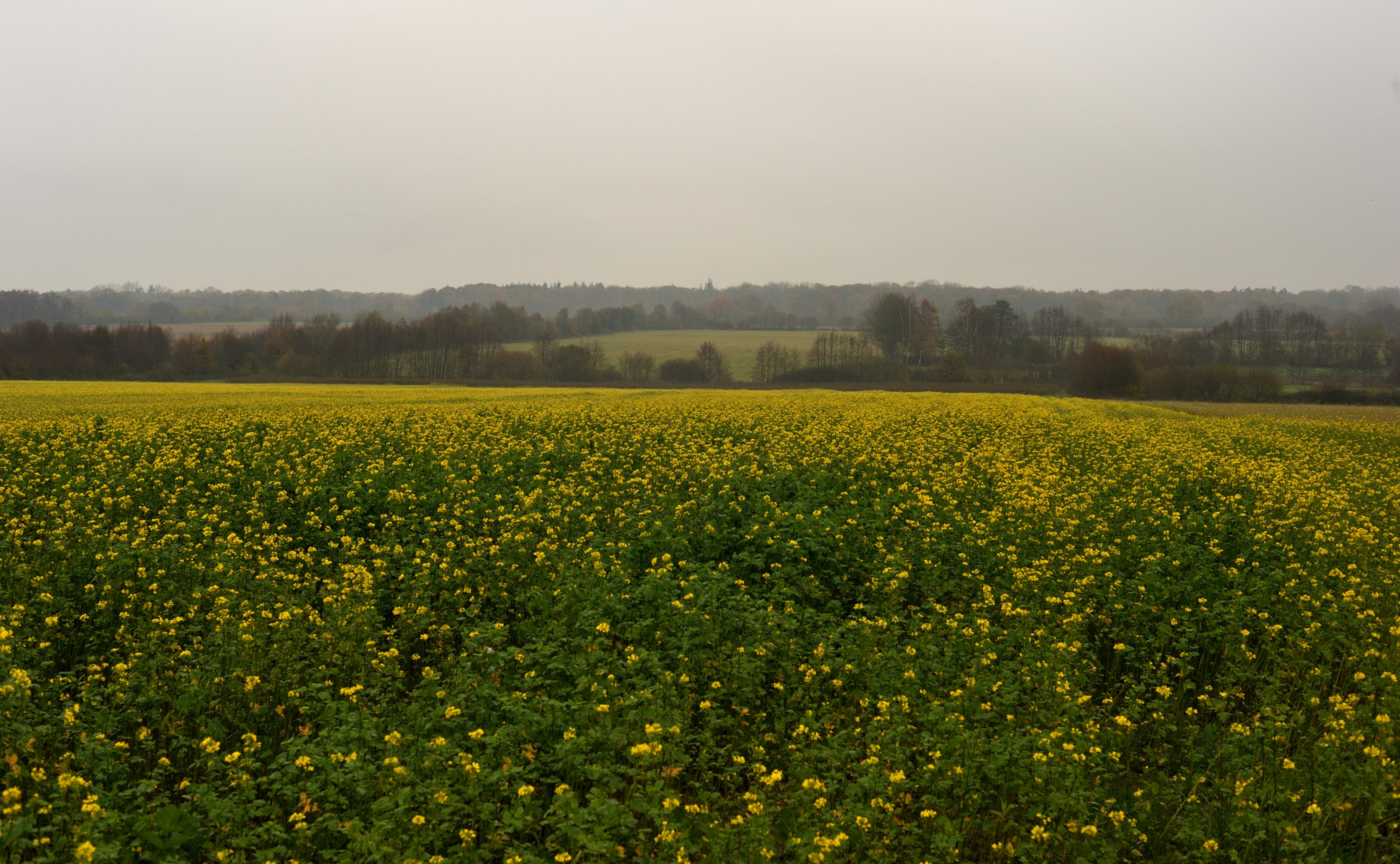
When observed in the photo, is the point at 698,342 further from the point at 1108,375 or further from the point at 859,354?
the point at 1108,375

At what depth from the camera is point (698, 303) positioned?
161 m

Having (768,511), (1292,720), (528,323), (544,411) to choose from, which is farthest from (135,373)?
(1292,720)

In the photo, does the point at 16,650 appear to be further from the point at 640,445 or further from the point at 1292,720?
the point at 640,445

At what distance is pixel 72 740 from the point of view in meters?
6.02

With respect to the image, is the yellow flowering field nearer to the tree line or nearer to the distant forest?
the tree line

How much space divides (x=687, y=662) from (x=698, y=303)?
157 meters

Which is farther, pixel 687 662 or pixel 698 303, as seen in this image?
pixel 698 303

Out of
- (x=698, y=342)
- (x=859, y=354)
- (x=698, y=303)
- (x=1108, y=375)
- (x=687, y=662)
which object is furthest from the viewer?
(x=698, y=303)

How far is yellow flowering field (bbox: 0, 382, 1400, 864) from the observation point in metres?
4.93

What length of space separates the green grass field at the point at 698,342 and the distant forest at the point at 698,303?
24.3 feet

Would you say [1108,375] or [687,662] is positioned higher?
[1108,375]

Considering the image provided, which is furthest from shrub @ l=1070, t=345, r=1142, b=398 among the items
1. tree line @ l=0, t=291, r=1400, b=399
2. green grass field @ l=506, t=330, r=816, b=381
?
green grass field @ l=506, t=330, r=816, b=381

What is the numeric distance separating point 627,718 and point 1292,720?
550cm

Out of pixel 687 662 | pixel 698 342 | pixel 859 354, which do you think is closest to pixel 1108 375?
pixel 859 354
